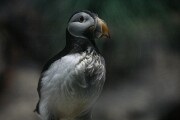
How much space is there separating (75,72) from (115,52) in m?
0.16

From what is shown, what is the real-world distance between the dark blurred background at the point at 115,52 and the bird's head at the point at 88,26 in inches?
2.9

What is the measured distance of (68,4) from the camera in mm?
1234

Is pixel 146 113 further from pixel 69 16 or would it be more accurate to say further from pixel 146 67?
pixel 69 16

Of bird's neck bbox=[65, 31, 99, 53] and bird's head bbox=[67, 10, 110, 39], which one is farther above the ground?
bird's head bbox=[67, 10, 110, 39]

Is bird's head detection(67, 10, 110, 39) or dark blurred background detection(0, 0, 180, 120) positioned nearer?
bird's head detection(67, 10, 110, 39)

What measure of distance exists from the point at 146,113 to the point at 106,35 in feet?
0.86

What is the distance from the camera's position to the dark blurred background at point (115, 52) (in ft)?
4.03

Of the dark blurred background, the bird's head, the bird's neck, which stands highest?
the bird's head

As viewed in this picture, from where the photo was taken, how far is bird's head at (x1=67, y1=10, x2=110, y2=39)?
112 centimetres

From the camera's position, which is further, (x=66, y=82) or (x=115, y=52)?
(x=115, y=52)

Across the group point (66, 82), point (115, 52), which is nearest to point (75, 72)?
point (66, 82)

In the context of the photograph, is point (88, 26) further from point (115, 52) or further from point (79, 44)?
point (115, 52)

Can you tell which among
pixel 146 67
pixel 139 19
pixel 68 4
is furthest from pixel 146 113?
pixel 68 4

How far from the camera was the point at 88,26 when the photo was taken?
3.69 ft
